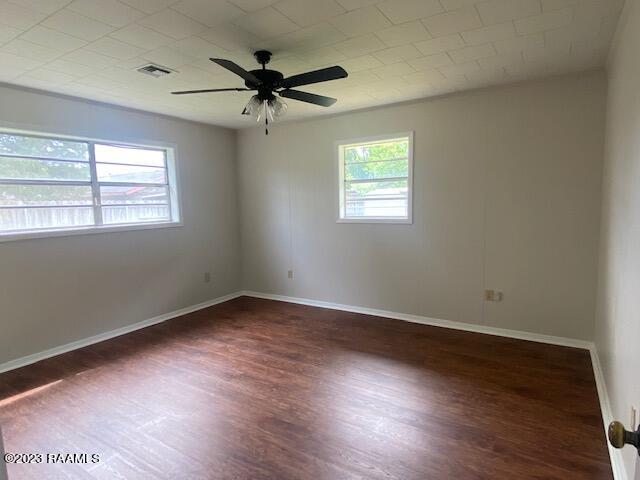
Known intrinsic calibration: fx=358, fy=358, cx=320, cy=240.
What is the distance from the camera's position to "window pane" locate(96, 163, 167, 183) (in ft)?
12.9

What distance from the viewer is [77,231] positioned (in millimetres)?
3627

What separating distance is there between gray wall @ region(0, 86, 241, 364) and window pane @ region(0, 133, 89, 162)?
141 mm

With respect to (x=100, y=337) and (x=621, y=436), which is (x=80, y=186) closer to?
(x=100, y=337)

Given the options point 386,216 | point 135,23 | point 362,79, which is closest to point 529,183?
point 386,216

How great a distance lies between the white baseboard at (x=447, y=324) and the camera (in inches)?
136

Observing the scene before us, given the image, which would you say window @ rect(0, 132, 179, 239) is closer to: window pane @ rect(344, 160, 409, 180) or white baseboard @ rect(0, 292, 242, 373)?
white baseboard @ rect(0, 292, 242, 373)

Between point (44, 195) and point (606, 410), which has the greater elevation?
point (44, 195)

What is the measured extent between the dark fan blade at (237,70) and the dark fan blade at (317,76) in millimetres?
192

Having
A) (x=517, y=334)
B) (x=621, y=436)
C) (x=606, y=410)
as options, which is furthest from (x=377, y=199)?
(x=621, y=436)

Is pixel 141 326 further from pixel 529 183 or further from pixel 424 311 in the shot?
pixel 529 183

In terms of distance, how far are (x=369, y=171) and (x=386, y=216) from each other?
1.98 feet

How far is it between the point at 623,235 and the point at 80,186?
4596 millimetres

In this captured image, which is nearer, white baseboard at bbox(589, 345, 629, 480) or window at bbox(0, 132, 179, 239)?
white baseboard at bbox(589, 345, 629, 480)

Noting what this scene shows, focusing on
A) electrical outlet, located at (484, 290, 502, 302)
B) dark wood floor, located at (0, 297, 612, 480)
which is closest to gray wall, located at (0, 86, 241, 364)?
dark wood floor, located at (0, 297, 612, 480)
